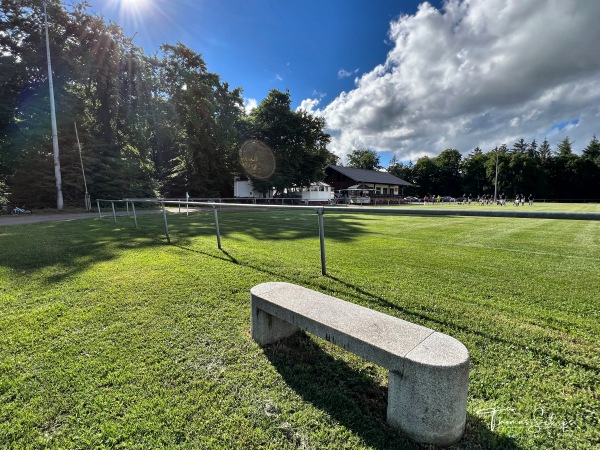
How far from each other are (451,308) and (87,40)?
1131 inches

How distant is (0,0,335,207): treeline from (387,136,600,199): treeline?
1524 inches

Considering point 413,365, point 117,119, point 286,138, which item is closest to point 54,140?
point 117,119

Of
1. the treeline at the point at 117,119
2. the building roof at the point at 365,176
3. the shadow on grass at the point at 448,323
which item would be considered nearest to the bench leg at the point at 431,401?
the shadow on grass at the point at 448,323

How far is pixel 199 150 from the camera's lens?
2750 cm

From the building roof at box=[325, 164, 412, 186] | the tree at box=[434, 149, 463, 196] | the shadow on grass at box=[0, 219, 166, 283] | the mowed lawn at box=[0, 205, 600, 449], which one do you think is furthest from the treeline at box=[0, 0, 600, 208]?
the tree at box=[434, 149, 463, 196]

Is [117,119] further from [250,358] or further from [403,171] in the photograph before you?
[403,171]

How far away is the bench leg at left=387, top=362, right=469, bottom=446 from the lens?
1.40 m

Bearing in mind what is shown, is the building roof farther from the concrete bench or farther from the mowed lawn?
the concrete bench

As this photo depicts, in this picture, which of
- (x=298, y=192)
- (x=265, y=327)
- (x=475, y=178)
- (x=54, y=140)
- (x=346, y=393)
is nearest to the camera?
(x=346, y=393)

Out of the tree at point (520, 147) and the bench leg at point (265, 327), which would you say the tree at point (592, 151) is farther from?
the bench leg at point (265, 327)

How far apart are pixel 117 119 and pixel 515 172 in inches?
2605

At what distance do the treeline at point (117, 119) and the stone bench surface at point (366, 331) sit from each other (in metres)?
23.6

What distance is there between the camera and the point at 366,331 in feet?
5.73

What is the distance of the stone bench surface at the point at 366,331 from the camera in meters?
1.50
